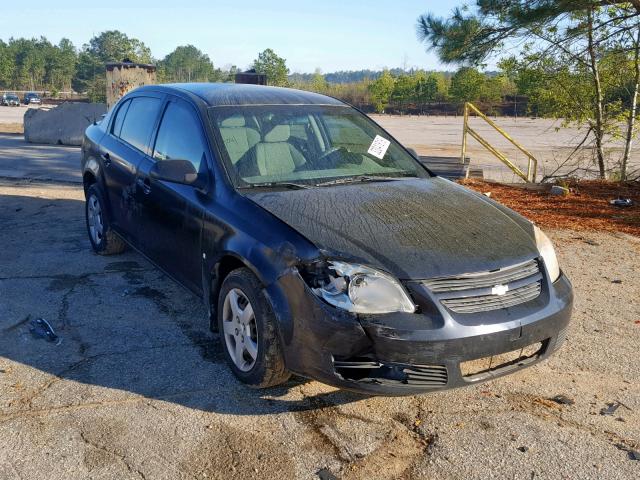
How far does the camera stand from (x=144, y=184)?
476 cm

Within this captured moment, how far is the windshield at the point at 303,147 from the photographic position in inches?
161

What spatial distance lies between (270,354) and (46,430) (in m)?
1.18

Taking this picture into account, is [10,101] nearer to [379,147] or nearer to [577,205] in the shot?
[577,205]

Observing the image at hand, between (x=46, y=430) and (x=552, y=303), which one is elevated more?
(x=552, y=303)

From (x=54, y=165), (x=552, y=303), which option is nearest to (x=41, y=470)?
(x=552, y=303)

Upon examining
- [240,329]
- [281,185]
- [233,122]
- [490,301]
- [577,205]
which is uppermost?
[233,122]

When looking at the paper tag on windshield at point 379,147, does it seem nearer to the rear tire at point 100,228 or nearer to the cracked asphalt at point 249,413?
the cracked asphalt at point 249,413

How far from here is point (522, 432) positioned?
10.5 feet

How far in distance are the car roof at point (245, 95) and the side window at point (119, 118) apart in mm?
606

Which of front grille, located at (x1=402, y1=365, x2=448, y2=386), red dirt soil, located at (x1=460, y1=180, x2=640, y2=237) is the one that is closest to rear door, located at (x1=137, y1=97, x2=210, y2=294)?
front grille, located at (x1=402, y1=365, x2=448, y2=386)

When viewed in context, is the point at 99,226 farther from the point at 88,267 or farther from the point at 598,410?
the point at 598,410

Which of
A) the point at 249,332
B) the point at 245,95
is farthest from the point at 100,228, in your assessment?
the point at 249,332

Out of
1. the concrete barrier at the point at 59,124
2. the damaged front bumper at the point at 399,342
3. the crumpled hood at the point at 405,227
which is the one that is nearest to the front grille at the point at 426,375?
the damaged front bumper at the point at 399,342

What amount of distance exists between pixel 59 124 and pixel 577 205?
13.0 m
